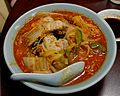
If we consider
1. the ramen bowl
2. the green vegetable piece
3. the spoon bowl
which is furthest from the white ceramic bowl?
the spoon bowl

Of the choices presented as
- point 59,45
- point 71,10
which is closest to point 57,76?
point 59,45

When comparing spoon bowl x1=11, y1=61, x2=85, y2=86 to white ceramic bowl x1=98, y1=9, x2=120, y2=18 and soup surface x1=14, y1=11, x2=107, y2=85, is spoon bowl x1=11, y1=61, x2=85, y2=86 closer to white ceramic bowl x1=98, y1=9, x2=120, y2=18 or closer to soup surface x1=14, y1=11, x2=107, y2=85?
soup surface x1=14, y1=11, x2=107, y2=85

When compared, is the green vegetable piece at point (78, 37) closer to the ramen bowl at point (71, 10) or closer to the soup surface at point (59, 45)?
the soup surface at point (59, 45)

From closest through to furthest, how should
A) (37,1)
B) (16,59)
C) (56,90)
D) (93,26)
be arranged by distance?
(56,90) < (16,59) < (93,26) < (37,1)

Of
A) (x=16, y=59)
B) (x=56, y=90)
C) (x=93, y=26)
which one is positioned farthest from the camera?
(x=93, y=26)

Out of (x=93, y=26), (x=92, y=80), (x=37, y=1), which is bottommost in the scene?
(x=92, y=80)

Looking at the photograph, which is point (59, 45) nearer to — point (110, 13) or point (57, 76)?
point (57, 76)

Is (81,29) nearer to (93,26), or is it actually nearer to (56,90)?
(93,26)

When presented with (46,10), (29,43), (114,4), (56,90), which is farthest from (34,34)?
(114,4)
